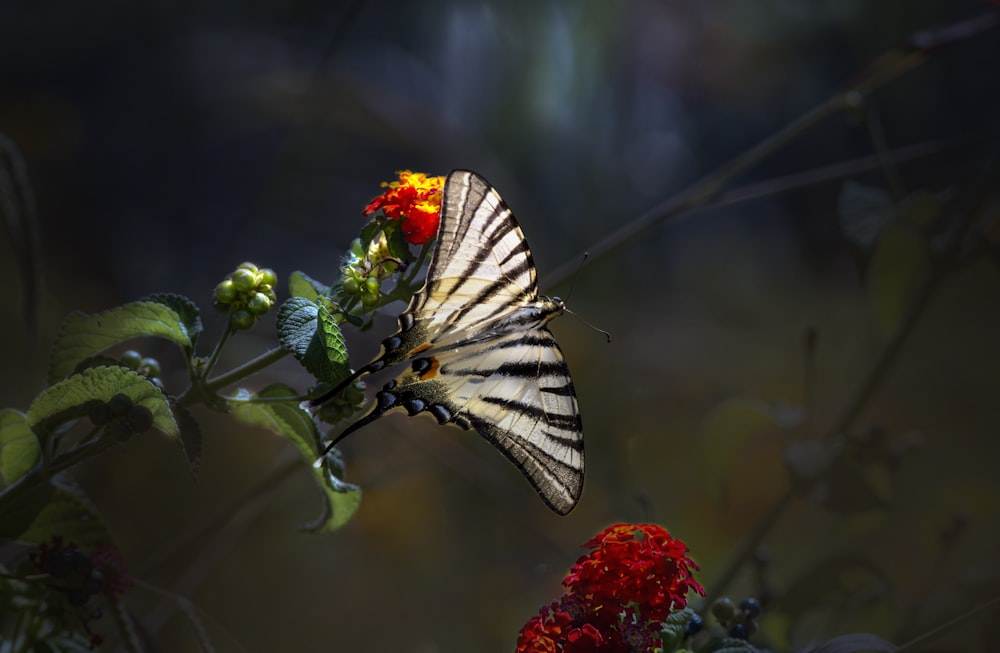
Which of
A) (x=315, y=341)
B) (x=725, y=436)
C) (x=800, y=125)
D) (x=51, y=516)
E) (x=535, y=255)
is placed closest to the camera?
(x=315, y=341)

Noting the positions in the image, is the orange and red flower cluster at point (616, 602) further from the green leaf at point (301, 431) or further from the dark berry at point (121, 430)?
the dark berry at point (121, 430)

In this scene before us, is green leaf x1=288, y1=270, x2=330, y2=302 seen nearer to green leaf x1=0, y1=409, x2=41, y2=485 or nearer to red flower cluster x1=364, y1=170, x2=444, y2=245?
red flower cluster x1=364, y1=170, x2=444, y2=245

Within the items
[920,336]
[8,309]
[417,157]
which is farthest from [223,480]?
[920,336]

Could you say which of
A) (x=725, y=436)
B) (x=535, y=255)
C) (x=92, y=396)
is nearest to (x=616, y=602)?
(x=92, y=396)

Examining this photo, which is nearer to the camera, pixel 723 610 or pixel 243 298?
pixel 243 298

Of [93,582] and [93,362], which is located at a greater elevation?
[93,362]

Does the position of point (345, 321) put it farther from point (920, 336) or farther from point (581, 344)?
point (920, 336)

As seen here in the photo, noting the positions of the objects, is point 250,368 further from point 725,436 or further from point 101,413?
point 725,436
